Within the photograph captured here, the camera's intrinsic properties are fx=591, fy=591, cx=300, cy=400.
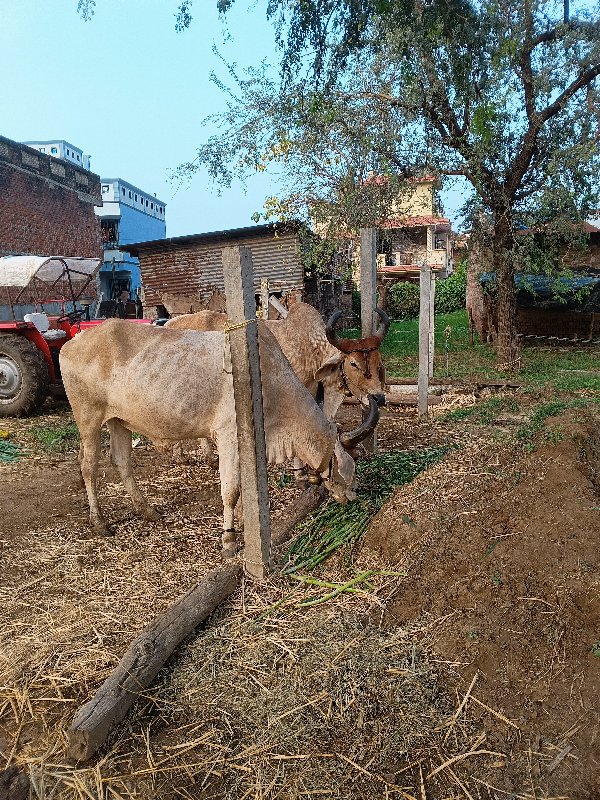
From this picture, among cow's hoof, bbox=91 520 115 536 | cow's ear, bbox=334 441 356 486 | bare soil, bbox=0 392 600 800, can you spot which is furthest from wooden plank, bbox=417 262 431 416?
cow's hoof, bbox=91 520 115 536

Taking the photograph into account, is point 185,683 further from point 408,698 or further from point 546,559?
point 546,559

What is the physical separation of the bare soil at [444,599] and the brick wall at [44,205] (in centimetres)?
1457

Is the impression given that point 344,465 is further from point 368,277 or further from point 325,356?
point 368,277

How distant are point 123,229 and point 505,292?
1098 inches

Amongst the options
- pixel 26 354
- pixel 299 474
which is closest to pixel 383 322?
pixel 299 474

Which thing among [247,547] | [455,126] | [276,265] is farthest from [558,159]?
[247,547]

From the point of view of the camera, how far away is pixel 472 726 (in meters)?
2.73

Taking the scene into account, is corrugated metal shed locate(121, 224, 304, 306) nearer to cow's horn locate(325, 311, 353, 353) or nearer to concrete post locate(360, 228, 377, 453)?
concrete post locate(360, 228, 377, 453)

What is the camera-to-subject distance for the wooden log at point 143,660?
2609 millimetres

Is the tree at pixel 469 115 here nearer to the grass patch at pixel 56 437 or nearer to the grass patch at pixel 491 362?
the grass patch at pixel 491 362

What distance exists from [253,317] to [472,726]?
258cm

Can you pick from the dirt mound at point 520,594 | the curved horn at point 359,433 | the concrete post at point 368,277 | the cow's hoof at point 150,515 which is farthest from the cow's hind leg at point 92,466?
the concrete post at point 368,277

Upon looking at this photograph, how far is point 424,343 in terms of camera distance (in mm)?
8992

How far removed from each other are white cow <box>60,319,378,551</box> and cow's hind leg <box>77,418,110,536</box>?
0.20 meters
